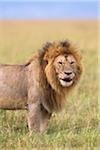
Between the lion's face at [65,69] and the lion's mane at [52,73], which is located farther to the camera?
the lion's mane at [52,73]

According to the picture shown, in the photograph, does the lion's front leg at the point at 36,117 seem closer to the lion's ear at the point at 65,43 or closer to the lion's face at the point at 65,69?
the lion's face at the point at 65,69

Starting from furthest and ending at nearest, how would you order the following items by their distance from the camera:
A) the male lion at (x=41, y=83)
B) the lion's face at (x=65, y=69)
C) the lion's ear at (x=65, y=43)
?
the lion's ear at (x=65, y=43), the male lion at (x=41, y=83), the lion's face at (x=65, y=69)

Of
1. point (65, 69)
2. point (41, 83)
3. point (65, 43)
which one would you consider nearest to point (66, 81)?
point (65, 69)

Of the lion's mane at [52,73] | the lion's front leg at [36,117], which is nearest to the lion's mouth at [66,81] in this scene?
the lion's mane at [52,73]

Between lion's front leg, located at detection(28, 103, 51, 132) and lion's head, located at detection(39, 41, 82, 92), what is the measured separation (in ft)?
0.94

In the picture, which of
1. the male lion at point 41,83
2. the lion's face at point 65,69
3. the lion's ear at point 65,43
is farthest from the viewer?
the lion's ear at point 65,43

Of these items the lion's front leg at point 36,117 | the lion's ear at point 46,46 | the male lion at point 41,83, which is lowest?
the lion's front leg at point 36,117

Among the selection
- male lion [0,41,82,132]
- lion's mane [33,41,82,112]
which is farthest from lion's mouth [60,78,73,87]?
lion's mane [33,41,82,112]

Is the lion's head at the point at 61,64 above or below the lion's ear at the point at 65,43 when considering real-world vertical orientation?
below

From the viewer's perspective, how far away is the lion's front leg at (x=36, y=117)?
278 inches

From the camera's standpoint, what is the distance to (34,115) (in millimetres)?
7066

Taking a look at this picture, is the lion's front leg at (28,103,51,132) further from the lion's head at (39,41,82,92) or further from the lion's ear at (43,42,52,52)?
the lion's ear at (43,42,52,52)

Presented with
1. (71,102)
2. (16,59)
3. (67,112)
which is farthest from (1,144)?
(16,59)

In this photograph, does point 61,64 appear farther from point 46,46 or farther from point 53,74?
point 46,46
